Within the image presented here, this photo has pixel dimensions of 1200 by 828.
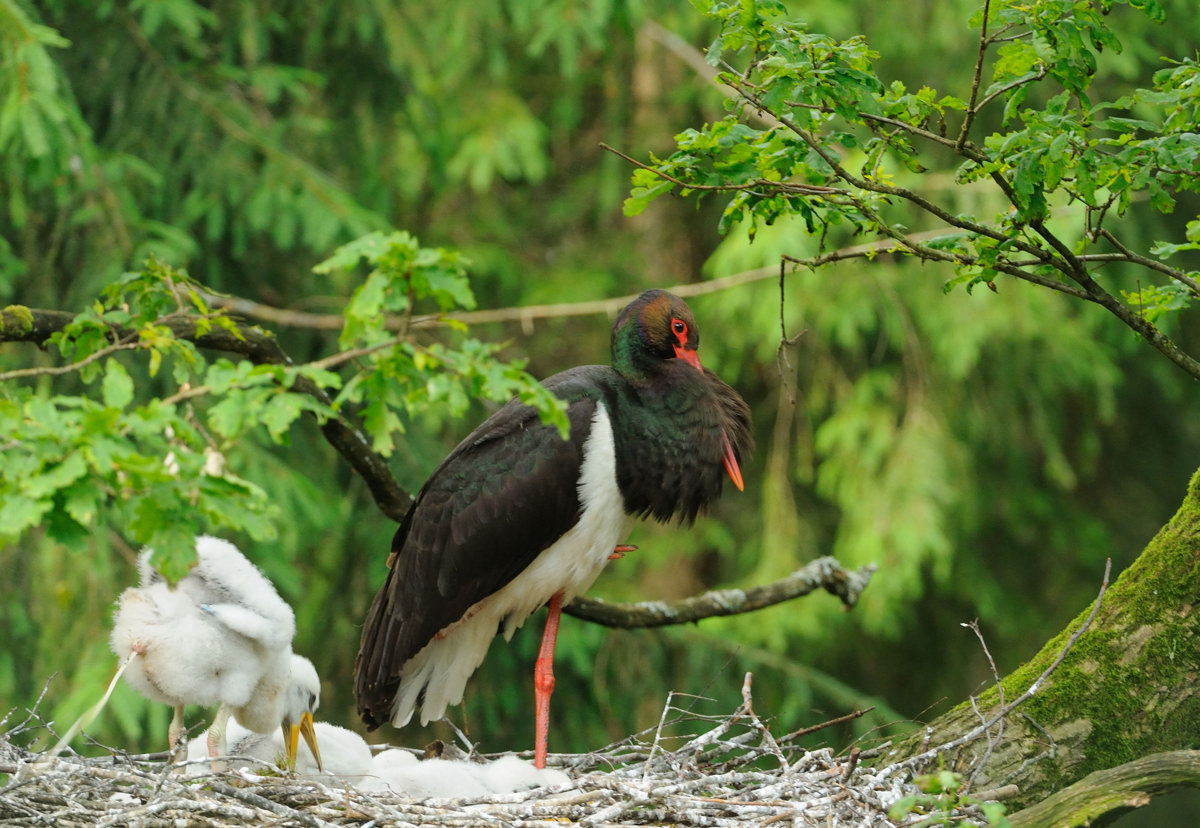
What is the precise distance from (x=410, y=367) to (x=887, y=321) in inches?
234

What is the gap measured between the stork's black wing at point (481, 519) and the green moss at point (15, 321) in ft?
4.29

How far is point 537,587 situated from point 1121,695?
1.80m

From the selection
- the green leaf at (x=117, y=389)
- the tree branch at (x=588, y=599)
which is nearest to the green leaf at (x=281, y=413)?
the green leaf at (x=117, y=389)

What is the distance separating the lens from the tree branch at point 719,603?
4.95 metres

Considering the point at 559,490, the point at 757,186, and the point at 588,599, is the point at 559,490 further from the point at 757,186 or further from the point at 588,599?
the point at 757,186

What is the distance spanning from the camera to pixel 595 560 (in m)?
4.66

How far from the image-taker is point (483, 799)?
12.2ft

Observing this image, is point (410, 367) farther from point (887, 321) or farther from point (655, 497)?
point (887, 321)

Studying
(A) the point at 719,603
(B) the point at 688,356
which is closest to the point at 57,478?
(B) the point at 688,356

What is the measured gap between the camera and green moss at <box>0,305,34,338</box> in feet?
12.1

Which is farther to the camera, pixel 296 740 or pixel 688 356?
pixel 688 356

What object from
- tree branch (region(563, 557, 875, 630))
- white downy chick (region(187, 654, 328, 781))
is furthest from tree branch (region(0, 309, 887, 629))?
white downy chick (region(187, 654, 328, 781))

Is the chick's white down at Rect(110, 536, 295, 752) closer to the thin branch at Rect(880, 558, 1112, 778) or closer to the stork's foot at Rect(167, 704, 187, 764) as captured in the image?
the stork's foot at Rect(167, 704, 187, 764)

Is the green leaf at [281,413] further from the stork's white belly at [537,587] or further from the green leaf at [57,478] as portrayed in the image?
the stork's white belly at [537,587]
